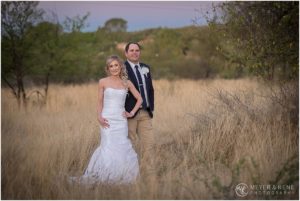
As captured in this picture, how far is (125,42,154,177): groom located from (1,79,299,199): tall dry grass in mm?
218

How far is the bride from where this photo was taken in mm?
6762

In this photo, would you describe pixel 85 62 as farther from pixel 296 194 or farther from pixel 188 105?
pixel 296 194

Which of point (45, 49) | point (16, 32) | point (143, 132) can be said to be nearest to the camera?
point (143, 132)

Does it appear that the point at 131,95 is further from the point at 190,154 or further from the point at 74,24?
the point at 74,24

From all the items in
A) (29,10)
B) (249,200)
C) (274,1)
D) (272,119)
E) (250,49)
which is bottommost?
(249,200)

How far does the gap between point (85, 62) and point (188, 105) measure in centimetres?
705

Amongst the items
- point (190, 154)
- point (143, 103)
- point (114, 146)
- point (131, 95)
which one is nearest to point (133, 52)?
point (131, 95)

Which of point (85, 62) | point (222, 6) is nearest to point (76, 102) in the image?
point (85, 62)

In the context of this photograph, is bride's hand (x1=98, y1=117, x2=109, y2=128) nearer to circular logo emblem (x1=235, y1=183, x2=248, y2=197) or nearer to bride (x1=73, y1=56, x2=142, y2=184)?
bride (x1=73, y1=56, x2=142, y2=184)

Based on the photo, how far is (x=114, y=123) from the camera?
6852mm

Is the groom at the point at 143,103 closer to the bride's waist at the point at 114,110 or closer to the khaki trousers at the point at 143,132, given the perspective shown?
the khaki trousers at the point at 143,132

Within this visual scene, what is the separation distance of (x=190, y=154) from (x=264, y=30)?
2566 millimetres

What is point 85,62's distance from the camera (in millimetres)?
17922

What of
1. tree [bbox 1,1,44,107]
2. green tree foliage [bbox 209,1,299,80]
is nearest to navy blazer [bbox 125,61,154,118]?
green tree foliage [bbox 209,1,299,80]
